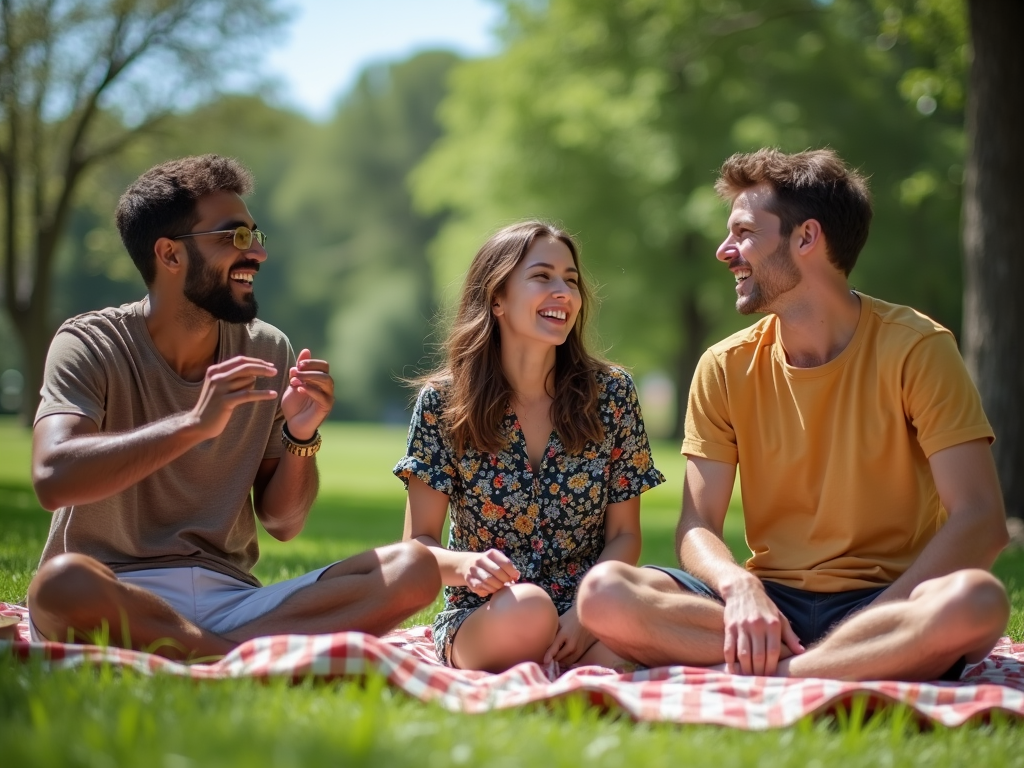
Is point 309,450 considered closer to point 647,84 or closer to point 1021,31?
point 1021,31

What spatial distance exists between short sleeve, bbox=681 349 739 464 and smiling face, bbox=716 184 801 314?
0.94 feet

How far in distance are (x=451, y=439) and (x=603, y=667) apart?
3.69ft

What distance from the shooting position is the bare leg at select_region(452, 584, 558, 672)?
165 inches

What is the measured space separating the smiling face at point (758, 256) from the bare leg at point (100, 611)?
246 cm

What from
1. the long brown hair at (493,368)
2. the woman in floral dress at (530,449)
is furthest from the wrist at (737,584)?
the long brown hair at (493,368)

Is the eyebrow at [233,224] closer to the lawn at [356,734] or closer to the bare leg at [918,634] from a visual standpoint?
the lawn at [356,734]

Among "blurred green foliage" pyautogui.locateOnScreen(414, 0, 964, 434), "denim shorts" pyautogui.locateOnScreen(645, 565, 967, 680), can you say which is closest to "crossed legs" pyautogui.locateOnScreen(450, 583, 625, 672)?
"denim shorts" pyautogui.locateOnScreen(645, 565, 967, 680)

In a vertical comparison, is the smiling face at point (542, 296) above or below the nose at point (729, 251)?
below

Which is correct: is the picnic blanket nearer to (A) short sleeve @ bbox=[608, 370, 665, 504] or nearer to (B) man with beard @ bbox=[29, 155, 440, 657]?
(B) man with beard @ bbox=[29, 155, 440, 657]

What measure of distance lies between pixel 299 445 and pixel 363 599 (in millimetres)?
727

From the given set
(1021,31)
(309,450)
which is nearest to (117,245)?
(1021,31)

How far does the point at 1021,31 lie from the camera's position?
9.55 metres

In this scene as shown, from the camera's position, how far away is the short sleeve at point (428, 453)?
4.66 metres

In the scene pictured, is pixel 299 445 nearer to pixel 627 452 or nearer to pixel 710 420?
pixel 627 452
